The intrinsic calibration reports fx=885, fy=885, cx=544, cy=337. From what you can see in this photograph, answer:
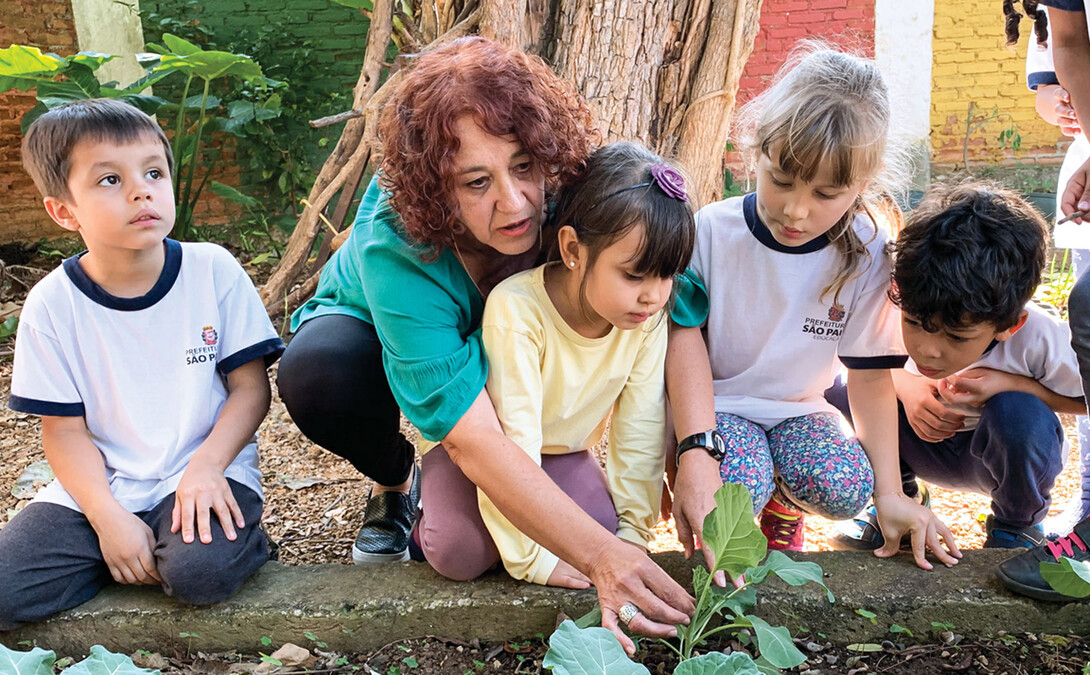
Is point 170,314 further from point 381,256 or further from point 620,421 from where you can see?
point 620,421

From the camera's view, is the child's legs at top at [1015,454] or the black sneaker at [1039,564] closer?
the black sneaker at [1039,564]

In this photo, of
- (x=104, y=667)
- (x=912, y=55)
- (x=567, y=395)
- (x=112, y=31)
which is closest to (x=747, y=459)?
(x=567, y=395)

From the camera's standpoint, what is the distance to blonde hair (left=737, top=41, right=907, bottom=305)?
1680 millimetres

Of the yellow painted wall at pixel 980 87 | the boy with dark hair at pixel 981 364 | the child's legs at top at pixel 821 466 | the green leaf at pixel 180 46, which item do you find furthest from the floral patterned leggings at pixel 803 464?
the yellow painted wall at pixel 980 87

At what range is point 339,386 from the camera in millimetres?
1896

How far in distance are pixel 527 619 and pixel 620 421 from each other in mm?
435

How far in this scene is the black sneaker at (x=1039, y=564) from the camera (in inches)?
62.6

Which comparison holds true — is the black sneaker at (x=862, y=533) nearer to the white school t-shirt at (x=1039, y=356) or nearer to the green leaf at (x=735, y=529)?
the white school t-shirt at (x=1039, y=356)

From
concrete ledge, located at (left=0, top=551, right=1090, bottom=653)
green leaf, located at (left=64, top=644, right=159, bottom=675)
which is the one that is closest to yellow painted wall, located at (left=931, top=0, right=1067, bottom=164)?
concrete ledge, located at (left=0, top=551, right=1090, bottom=653)

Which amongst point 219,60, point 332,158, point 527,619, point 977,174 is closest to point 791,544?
point 527,619

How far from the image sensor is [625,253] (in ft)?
5.08

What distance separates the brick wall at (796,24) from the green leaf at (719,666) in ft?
22.0

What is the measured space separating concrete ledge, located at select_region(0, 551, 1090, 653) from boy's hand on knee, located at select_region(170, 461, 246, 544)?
0.14m

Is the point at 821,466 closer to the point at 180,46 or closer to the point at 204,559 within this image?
the point at 204,559
